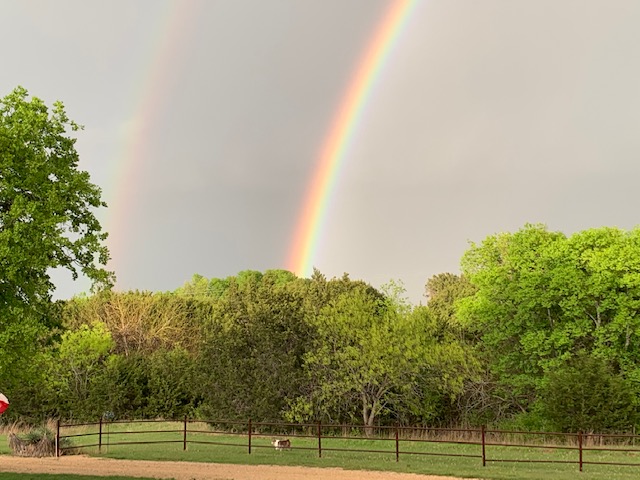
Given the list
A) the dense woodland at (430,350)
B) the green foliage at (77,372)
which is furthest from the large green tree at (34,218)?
the green foliage at (77,372)

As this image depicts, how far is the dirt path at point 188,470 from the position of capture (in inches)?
834

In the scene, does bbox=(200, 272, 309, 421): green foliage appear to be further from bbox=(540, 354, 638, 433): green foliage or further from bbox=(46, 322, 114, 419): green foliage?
bbox=(540, 354, 638, 433): green foliage

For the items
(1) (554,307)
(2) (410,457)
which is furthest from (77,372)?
(1) (554,307)

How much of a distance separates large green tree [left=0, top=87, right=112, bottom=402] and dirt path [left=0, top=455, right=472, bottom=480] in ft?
16.1

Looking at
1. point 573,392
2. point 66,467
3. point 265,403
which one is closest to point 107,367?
point 265,403

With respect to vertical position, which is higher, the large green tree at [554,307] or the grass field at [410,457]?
the large green tree at [554,307]

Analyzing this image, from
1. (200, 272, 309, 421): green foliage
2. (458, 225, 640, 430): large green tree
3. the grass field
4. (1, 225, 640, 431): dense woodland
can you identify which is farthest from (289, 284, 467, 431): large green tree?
the grass field

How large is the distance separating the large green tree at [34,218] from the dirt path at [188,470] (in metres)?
4.91

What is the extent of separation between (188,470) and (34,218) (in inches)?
468

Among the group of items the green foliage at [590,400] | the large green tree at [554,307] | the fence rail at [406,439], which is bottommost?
the fence rail at [406,439]

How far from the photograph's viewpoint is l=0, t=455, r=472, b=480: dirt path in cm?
2119

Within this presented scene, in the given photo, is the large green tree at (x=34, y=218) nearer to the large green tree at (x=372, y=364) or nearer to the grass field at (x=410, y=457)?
the grass field at (x=410, y=457)

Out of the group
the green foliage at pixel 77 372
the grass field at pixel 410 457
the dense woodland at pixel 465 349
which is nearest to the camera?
the grass field at pixel 410 457

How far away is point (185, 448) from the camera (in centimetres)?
2966
